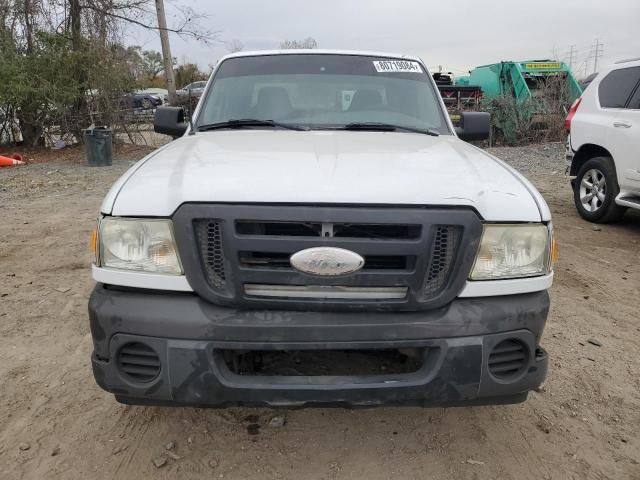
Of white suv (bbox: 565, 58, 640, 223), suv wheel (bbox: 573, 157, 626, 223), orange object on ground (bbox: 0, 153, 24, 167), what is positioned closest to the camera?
white suv (bbox: 565, 58, 640, 223)

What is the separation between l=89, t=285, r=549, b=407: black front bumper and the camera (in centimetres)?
196

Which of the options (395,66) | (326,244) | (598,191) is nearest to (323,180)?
(326,244)

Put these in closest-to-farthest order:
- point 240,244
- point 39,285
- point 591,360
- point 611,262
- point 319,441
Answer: point 240,244
point 319,441
point 591,360
point 39,285
point 611,262

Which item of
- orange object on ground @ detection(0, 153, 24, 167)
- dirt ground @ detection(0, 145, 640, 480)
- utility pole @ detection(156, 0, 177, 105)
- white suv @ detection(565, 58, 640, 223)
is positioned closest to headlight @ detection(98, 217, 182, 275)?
dirt ground @ detection(0, 145, 640, 480)

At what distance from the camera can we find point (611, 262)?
5184mm

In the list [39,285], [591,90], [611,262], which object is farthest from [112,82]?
[611,262]

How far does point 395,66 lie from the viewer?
3.76 metres

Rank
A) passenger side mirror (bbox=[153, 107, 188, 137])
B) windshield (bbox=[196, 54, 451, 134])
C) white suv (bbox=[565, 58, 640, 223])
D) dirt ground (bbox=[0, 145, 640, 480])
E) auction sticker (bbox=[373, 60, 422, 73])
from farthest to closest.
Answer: white suv (bbox=[565, 58, 640, 223]) < passenger side mirror (bbox=[153, 107, 188, 137]) < auction sticker (bbox=[373, 60, 422, 73]) < windshield (bbox=[196, 54, 451, 134]) < dirt ground (bbox=[0, 145, 640, 480])

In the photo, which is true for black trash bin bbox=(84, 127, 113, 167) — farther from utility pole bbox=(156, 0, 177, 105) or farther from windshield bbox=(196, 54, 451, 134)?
windshield bbox=(196, 54, 451, 134)

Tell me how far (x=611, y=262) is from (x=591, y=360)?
2.27m

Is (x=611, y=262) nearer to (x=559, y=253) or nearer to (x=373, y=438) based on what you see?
(x=559, y=253)

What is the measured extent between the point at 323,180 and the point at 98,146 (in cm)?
1098

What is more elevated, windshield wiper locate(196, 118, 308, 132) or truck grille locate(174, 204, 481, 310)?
windshield wiper locate(196, 118, 308, 132)

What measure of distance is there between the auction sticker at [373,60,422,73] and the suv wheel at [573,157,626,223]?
364 cm
